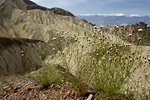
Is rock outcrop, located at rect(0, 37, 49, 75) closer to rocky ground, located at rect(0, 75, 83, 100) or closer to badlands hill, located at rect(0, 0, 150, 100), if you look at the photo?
badlands hill, located at rect(0, 0, 150, 100)

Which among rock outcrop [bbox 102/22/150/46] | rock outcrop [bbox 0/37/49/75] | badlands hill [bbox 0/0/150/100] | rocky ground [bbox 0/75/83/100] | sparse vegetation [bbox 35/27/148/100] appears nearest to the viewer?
rock outcrop [bbox 102/22/150/46]

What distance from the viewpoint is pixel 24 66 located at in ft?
58.5

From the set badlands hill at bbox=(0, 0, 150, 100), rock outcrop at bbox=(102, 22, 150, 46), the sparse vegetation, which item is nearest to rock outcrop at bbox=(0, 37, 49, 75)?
badlands hill at bbox=(0, 0, 150, 100)

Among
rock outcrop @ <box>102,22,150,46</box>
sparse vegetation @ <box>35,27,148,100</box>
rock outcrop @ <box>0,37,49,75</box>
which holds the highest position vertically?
rock outcrop @ <box>102,22,150,46</box>

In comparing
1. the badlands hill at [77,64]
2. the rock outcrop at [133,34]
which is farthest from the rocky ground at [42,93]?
the rock outcrop at [133,34]

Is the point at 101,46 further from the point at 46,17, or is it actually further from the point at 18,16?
the point at 46,17

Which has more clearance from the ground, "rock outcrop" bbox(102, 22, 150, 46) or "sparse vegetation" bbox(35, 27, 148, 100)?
"rock outcrop" bbox(102, 22, 150, 46)

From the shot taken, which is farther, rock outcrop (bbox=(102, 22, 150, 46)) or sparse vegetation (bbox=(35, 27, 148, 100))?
sparse vegetation (bbox=(35, 27, 148, 100))

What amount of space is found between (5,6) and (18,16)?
5569mm

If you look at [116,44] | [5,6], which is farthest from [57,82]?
[5,6]

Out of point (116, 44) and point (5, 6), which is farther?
point (5, 6)

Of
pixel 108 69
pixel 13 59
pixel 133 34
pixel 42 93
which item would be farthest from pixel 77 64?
pixel 13 59

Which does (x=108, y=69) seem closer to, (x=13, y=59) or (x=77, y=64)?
(x=77, y=64)

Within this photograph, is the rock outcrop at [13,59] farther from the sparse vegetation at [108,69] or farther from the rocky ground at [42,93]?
the sparse vegetation at [108,69]
